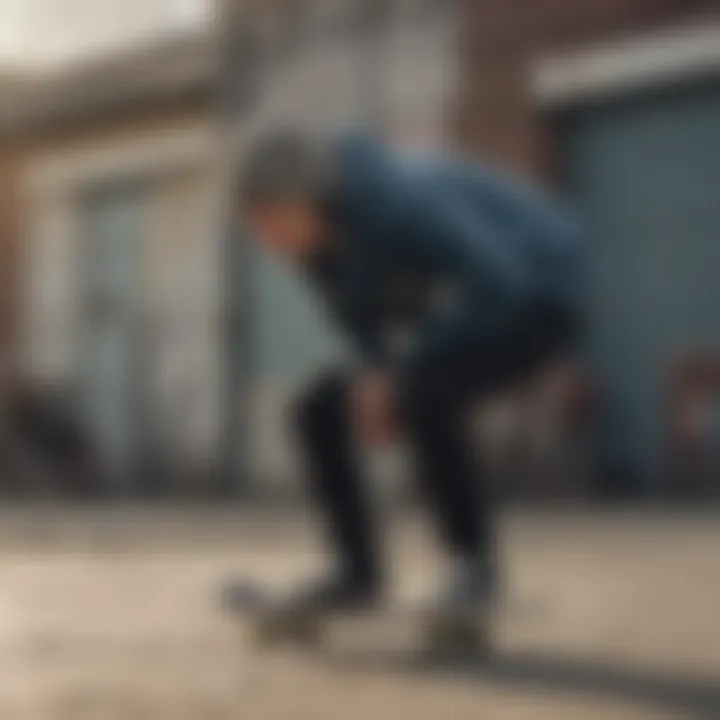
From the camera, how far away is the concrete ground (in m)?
0.71

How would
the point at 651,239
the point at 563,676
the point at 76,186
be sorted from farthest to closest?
the point at 651,239
the point at 76,186
the point at 563,676

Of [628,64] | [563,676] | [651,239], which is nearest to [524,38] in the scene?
[628,64]

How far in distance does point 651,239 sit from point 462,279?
0.91 m

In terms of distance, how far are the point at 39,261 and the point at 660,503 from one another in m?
0.61

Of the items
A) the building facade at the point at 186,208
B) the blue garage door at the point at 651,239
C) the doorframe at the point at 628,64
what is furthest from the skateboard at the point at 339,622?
the doorframe at the point at 628,64

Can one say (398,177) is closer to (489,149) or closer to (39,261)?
(39,261)

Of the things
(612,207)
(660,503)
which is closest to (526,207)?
(660,503)

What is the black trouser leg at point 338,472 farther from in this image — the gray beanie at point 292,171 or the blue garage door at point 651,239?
the blue garage door at point 651,239

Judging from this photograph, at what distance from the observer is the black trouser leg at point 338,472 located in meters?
0.88

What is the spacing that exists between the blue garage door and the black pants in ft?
2.39

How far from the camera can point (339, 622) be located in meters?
0.89

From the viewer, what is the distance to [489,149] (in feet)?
4.14

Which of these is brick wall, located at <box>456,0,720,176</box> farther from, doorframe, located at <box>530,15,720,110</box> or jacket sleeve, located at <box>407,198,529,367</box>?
jacket sleeve, located at <box>407,198,529,367</box>

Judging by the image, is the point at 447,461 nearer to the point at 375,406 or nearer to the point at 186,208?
the point at 375,406
